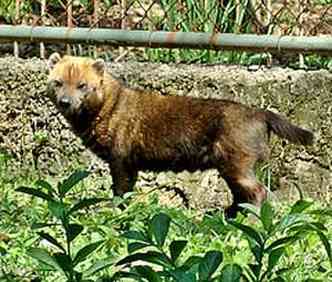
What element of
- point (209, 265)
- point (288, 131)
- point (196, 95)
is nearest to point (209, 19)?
point (196, 95)

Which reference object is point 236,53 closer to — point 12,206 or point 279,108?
point 279,108

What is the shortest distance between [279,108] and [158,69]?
2.66 ft

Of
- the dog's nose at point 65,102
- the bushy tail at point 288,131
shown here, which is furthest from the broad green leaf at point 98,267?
the dog's nose at point 65,102

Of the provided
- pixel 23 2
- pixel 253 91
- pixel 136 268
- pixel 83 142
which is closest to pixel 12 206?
pixel 83 142

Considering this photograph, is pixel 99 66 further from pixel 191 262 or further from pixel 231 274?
pixel 231 274

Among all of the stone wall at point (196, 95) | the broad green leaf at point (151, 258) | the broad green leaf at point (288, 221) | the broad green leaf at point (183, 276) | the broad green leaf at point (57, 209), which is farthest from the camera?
the stone wall at point (196, 95)

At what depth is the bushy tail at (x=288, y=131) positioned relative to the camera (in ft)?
19.4

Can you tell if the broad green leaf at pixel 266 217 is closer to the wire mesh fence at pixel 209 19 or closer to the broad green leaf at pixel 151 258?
the broad green leaf at pixel 151 258

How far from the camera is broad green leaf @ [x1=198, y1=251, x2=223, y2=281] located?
2.07 metres

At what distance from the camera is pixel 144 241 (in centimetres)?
221

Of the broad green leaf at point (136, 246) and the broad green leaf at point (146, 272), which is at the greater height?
the broad green leaf at point (136, 246)

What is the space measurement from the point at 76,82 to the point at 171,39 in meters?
0.73

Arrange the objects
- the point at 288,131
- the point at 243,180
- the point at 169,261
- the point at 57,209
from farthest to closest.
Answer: the point at 243,180 < the point at 288,131 < the point at 57,209 < the point at 169,261

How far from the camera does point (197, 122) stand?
617cm
